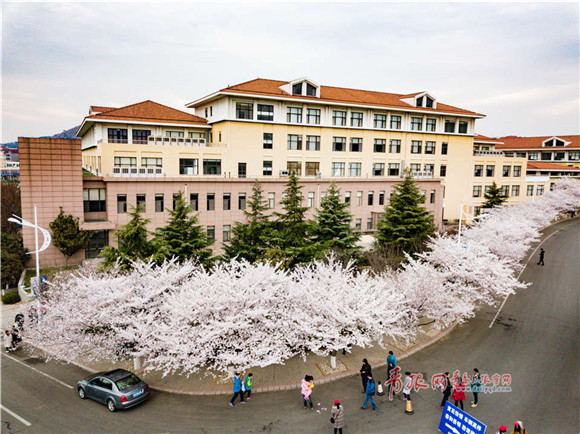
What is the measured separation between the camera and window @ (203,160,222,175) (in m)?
42.0

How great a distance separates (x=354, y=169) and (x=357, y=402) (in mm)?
38277

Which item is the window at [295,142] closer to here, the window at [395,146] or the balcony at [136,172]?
the window at [395,146]

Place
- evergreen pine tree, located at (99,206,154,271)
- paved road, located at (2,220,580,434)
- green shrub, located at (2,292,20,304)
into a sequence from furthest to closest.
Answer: green shrub, located at (2,292,20,304) < evergreen pine tree, located at (99,206,154,271) < paved road, located at (2,220,580,434)

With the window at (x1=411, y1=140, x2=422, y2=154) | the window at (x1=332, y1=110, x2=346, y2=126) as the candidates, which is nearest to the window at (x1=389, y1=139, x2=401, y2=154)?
the window at (x1=411, y1=140, x2=422, y2=154)

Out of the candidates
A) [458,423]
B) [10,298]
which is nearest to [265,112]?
[10,298]

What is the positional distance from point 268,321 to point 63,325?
8.32 metres

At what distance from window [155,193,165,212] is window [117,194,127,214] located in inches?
107

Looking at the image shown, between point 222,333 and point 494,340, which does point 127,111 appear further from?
point 494,340

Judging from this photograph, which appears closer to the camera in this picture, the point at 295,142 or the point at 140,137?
the point at 140,137

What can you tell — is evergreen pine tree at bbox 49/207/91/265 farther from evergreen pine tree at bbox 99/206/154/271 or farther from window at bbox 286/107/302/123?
window at bbox 286/107/302/123

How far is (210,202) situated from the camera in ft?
128

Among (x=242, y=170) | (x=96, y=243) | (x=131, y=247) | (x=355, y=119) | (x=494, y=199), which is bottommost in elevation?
(x=96, y=243)

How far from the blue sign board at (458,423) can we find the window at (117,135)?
3904cm

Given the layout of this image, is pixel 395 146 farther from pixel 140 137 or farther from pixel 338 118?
pixel 140 137
